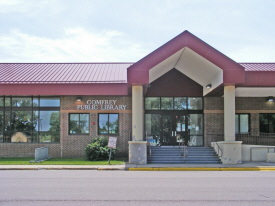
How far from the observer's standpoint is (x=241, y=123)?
22.0 m

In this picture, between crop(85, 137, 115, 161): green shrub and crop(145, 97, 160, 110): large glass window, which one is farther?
crop(145, 97, 160, 110): large glass window

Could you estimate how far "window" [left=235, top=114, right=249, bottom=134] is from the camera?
862 inches

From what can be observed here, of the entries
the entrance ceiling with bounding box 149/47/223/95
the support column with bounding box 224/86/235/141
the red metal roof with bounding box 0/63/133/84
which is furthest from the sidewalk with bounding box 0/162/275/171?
the red metal roof with bounding box 0/63/133/84

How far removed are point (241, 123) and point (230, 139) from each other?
16.4 feet

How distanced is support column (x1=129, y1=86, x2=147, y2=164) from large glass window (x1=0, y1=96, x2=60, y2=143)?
647 cm

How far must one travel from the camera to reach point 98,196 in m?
8.68

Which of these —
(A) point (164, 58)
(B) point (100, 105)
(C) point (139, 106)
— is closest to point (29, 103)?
(B) point (100, 105)

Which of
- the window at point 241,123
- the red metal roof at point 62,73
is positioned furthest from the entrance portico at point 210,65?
the window at point 241,123

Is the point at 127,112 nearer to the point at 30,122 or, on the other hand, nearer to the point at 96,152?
the point at 96,152

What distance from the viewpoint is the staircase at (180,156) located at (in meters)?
17.7

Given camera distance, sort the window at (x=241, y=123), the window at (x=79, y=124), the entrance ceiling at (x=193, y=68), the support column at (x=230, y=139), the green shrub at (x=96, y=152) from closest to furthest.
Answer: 1. the support column at (x=230, y=139)
2. the entrance ceiling at (x=193, y=68)
3. the green shrub at (x=96, y=152)
4. the window at (x=79, y=124)
5. the window at (x=241, y=123)

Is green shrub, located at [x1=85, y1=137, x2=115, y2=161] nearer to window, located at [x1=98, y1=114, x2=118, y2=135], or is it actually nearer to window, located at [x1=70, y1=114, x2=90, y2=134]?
window, located at [x1=98, y1=114, x2=118, y2=135]

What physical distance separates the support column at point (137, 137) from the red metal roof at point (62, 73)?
3.43m

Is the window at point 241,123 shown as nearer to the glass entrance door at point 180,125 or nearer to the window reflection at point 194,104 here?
the window reflection at point 194,104
